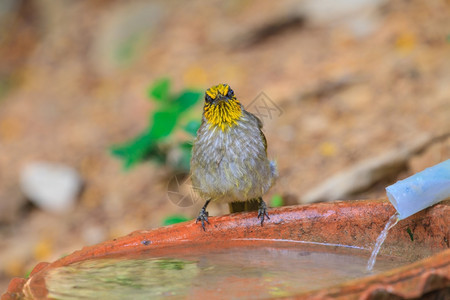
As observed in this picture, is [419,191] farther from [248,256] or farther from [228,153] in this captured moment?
[228,153]

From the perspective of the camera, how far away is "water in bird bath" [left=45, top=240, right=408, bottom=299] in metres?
2.40

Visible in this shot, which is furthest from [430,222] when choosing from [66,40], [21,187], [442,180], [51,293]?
[66,40]

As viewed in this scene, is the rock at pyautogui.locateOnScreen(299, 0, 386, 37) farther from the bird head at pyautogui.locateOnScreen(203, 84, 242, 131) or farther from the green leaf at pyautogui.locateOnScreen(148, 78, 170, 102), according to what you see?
the bird head at pyautogui.locateOnScreen(203, 84, 242, 131)

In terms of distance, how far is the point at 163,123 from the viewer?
507 centimetres

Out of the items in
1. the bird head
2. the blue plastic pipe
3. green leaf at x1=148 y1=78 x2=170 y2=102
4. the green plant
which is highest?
green leaf at x1=148 y1=78 x2=170 y2=102

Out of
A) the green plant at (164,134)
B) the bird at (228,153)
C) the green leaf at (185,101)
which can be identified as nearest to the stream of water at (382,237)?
the bird at (228,153)

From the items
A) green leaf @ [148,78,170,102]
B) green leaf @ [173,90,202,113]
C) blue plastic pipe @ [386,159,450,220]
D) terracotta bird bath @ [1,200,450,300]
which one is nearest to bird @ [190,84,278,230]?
terracotta bird bath @ [1,200,450,300]

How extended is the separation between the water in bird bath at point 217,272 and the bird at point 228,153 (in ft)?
1.84

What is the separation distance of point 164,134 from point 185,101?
354 millimetres

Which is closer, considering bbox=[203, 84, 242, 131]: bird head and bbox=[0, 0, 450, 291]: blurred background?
bbox=[203, 84, 242, 131]: bird head

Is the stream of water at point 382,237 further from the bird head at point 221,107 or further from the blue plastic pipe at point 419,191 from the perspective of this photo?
the bird head at point 221,107

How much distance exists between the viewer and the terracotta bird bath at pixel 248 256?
2.43m

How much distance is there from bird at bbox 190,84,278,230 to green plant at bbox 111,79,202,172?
3.94 ft

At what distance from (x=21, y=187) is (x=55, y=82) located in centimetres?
260
